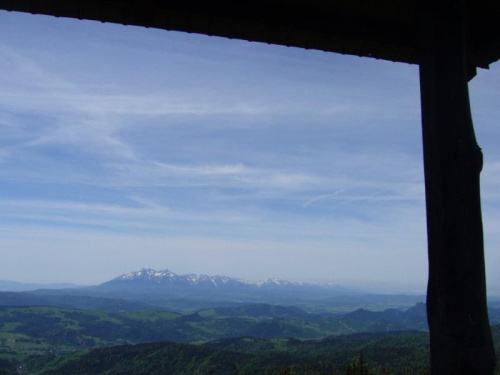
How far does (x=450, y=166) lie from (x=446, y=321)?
0.88 meters

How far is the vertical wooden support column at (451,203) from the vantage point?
2584 millimetres

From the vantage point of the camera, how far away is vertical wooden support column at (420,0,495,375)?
2.58 meters

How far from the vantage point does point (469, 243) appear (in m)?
2.64

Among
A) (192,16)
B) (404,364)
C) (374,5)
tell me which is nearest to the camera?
(192,16)

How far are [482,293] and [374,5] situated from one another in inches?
86.2

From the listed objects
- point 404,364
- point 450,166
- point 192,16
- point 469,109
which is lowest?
point 404,364

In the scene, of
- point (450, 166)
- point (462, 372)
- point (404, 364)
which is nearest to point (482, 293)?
point (462, 372)

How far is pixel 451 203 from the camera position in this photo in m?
2.68

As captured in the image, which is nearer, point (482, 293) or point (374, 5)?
point (482, 293)

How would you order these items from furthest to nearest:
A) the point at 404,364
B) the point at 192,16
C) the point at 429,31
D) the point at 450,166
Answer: the point at 404,364, the point at 192,16, the point at 429,31, the point at 450,166

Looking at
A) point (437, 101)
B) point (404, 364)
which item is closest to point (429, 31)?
point (437, 101)

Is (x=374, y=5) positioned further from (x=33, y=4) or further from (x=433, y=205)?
(x=33, y=4)

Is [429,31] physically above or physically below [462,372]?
above

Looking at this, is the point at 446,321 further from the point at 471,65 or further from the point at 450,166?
the point at 471,65
